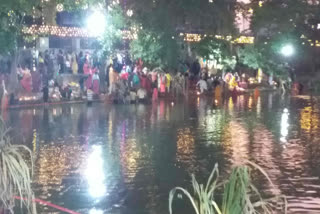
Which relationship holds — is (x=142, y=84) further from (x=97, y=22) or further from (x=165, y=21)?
(x=165, y=21)

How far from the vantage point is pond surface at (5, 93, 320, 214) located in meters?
10.4

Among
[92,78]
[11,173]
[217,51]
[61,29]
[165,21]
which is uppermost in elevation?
[165,21]

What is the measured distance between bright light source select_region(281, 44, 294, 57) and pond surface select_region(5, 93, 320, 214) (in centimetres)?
2247

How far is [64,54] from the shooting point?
117 ft

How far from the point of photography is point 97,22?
33.1m

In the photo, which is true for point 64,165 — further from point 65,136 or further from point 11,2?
point 11,2

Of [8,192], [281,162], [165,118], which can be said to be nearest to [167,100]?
[165,118]

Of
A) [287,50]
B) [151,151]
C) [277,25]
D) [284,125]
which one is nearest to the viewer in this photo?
[151,151]

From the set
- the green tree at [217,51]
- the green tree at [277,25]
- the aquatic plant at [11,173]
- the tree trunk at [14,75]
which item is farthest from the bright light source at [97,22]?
the aquatic plant at [11,173]

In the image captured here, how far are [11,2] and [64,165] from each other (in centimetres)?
1359

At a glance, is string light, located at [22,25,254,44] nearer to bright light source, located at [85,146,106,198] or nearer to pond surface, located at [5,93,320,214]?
pond surface, located at [5,93,320,214]

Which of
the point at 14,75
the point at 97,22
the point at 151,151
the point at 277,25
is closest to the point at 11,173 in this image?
the point at 151,151

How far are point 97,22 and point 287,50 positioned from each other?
21.0m

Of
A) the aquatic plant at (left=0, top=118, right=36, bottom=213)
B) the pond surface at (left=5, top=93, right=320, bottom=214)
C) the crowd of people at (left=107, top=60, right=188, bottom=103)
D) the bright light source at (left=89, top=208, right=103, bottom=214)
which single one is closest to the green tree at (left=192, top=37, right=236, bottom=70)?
the crowd of people at (left=107, top=60, right=188, bottom=103)
